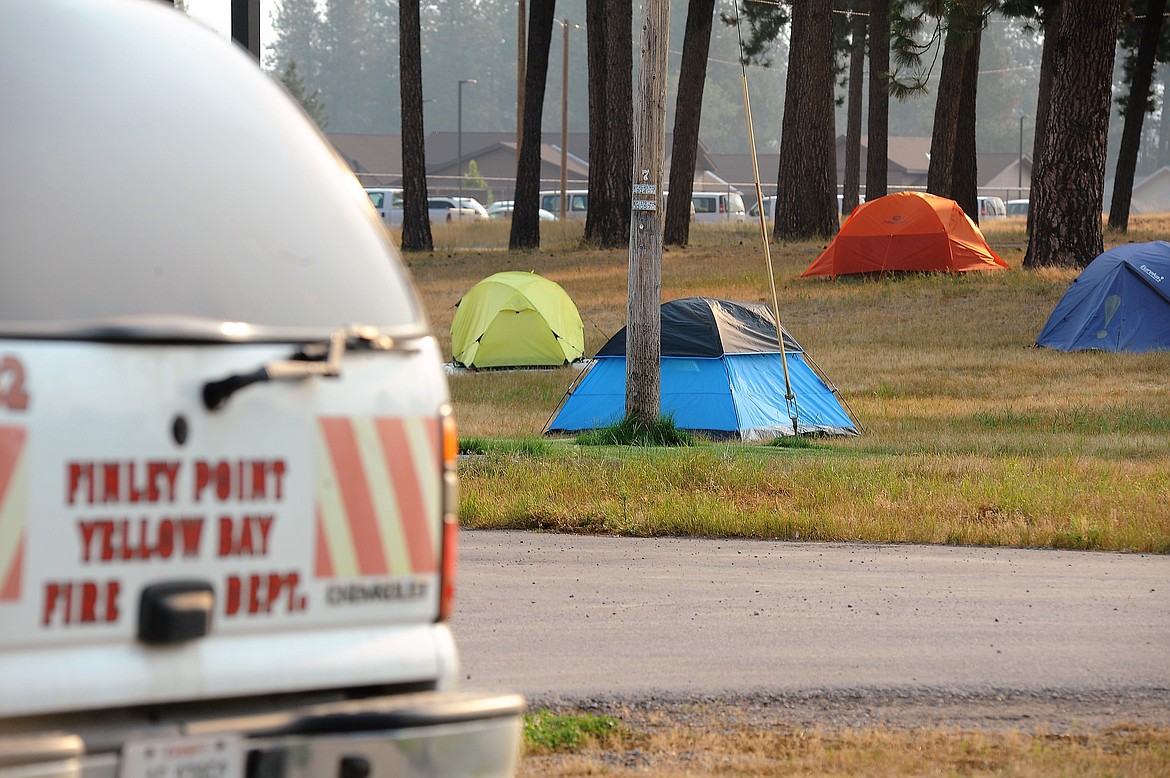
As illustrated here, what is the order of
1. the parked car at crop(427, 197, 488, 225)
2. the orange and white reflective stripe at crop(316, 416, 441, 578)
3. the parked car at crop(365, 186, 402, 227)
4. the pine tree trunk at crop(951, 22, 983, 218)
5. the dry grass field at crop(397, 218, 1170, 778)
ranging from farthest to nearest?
the parked car at crop(427, 197, 488, 225) → the parked car at crop(365, 186, 402, 227) → the pine tree trunk at crop(951, 22, 983, 218) → the dry grass field at crop(397, 218, 1170, 778) → the orange and white reflective stripe at crop(316, 416, 441, 578)

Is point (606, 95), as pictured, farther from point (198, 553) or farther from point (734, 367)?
point (198, 553)

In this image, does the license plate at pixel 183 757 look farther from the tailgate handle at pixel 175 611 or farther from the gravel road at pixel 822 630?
the gravel road at pixel 822 630

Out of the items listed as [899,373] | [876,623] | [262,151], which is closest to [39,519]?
[262,151]

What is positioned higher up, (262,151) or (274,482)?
(262,151)

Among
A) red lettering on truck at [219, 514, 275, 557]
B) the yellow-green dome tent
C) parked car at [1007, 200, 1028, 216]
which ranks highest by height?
red lettering on truck at [219, 514, 275, 557]

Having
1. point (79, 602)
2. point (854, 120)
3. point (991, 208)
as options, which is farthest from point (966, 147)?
point (991, 208)

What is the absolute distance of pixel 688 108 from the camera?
1425 inches

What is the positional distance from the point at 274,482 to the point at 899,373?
16.3 m

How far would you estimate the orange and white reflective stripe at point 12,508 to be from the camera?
2.86m

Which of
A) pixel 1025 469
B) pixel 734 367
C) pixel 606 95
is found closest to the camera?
pixel 1025 469

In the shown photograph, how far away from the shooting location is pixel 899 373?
61.9 feet

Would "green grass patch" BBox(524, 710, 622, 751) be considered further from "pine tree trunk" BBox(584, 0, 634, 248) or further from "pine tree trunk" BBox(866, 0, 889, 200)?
"pine tree trunk" BBox(866, 0, 889, 200)

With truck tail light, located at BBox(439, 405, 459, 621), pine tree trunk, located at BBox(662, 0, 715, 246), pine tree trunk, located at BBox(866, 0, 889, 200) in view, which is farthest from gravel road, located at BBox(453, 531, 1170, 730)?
pine tree trunk, located at BBox(866, 0, 889, 200)

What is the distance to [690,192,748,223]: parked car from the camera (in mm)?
70125
